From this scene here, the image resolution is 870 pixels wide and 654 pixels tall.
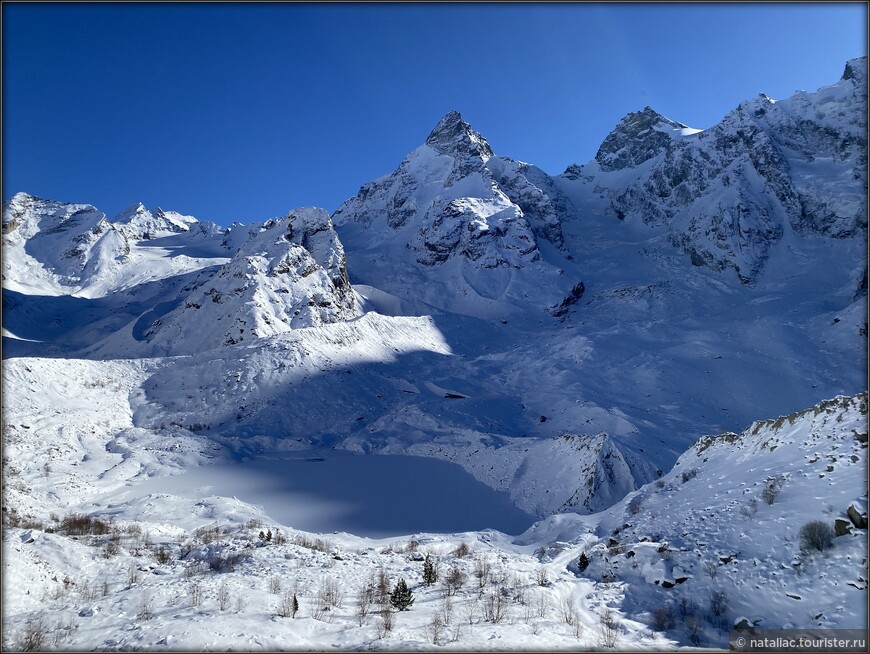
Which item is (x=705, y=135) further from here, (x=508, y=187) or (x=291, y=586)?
(x=291, y=586)

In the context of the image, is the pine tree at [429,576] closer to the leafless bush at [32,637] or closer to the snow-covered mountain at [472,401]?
the snow-covered mountain at [472,401]

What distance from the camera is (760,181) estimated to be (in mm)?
75375

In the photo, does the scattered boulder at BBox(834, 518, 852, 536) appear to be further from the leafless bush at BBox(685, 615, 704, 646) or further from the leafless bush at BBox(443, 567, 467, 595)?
the leafless bush at BBox(443, 567, 467, 595)

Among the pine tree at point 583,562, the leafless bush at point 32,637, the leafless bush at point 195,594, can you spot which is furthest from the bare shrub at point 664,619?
the leafless bush at point 32,637

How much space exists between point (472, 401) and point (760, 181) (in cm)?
6678

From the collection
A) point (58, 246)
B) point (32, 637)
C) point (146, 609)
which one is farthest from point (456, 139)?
point (32, 637)

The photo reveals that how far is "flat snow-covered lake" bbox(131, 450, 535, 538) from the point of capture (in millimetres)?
18766

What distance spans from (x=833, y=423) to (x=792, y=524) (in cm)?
342

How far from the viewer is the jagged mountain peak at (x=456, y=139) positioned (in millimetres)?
98188

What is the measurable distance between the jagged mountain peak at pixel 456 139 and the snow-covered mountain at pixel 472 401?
4.34 ft

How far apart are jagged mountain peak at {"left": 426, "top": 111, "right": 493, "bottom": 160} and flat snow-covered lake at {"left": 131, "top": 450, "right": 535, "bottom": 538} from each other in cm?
8262

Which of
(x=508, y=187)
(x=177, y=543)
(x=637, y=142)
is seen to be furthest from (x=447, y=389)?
(x=637, y=142)

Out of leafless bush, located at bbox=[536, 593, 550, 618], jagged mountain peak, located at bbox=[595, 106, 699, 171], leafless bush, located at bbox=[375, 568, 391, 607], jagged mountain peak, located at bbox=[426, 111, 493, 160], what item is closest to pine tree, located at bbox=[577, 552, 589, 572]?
leafless bush, located at bbox=[536, 593, 550, 618]

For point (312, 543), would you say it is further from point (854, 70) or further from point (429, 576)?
point (854, 70)
